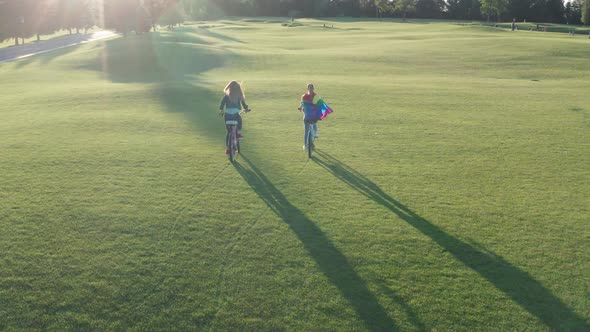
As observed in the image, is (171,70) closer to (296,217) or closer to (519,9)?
(296,217)

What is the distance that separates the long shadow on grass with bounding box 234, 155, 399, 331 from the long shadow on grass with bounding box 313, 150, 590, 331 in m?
1.99

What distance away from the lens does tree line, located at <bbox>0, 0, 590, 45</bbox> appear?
6562 cm

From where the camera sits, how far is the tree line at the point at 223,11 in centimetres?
6562

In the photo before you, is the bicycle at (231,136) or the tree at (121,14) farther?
the tree at (121,14)

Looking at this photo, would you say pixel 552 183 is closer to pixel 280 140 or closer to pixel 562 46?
pixel 280 140

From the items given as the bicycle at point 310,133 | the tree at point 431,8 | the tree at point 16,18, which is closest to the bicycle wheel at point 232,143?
the bicycle at point 310,133

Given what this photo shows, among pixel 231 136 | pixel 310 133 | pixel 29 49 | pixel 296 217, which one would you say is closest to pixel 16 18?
pixel 29 49

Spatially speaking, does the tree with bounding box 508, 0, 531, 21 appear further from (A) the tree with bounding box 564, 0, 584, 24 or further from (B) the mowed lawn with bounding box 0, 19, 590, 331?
(B) the mowed lawn with bounding box 0, 19, 590, 331

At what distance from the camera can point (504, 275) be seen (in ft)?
24.9

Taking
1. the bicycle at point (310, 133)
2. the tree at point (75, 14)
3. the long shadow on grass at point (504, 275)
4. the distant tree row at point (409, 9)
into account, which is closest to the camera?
the long shadow on grass at point (504, 275)

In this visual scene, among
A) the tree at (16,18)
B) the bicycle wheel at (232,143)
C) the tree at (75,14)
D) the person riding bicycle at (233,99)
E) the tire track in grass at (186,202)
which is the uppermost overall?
the tree at (75,14)

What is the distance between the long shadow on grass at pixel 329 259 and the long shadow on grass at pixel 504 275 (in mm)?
1994

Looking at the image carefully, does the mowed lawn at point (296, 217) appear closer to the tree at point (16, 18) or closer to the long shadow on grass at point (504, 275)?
the long shadow on grass at point (504, 275)

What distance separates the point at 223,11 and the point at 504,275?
139 metres
